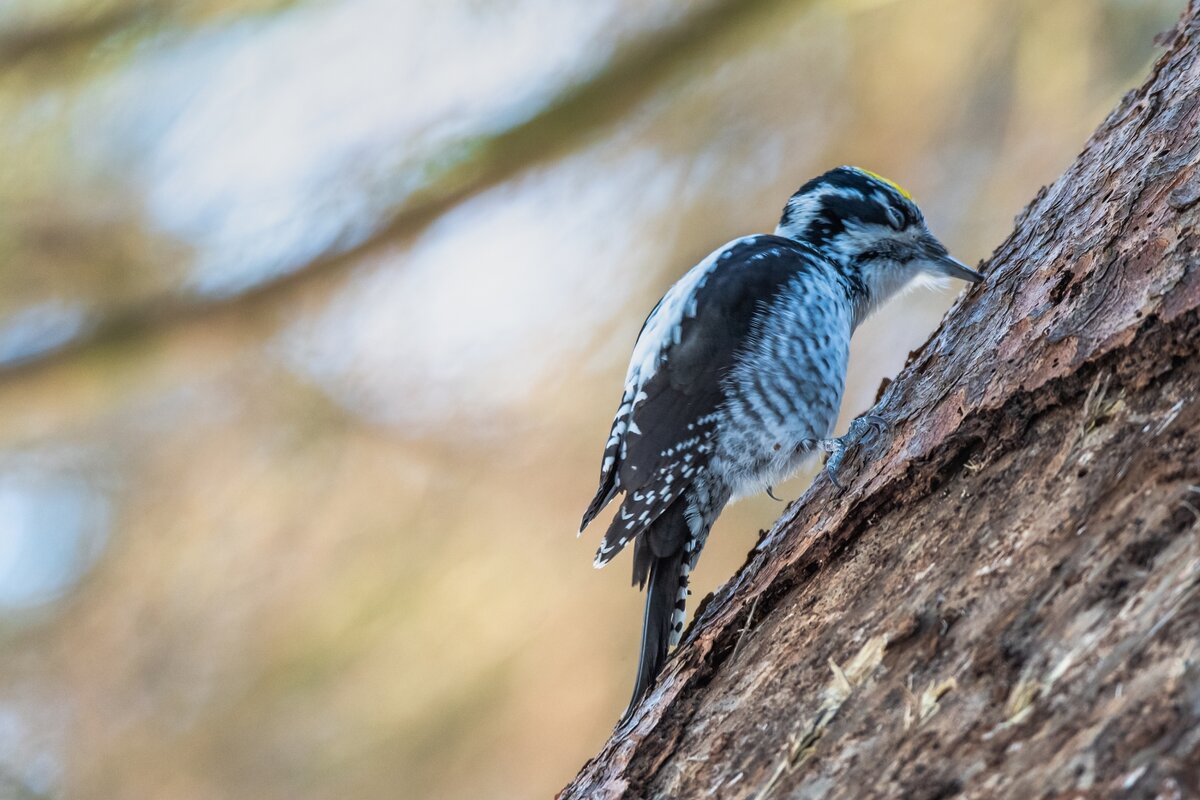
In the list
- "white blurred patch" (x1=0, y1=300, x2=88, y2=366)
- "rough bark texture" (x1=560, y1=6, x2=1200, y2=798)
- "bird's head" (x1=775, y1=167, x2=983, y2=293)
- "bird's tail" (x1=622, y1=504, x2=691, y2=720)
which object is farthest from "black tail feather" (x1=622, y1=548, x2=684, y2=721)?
"white blurred patch" (x1=0, y1=300, x2=88, y2=366)

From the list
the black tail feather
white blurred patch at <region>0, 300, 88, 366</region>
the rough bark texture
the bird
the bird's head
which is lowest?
the rough bark texture

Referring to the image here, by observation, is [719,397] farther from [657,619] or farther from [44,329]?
[44,329]

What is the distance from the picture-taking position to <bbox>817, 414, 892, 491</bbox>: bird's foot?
5.16 feet

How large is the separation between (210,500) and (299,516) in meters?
0.24

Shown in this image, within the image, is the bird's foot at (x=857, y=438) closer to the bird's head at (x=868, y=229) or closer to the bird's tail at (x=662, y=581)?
the bird's tail at (x=662, y=581)

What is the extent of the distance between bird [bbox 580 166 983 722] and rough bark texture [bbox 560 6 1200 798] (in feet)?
1.01

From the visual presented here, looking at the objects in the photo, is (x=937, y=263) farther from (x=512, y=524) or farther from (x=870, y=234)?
(x=512, y=524)

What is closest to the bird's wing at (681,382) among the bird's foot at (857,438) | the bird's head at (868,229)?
the bird's head at (868,229)

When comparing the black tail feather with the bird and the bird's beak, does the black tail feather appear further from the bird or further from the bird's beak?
the bird's beak

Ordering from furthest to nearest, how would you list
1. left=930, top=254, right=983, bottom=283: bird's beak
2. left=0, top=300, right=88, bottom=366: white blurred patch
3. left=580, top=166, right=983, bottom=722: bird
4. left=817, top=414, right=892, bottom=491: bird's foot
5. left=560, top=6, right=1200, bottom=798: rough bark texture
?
left=0, top=300, right=88, bottom=366: white blurred patch, left=930, top=254, right=983, bottom=283: bird's beak, left=580, top=166, right=983, bottom=722: bird, left=817, top=414, right=892, bottom=491: bird's foot, left=560, top=6, right=1200, bottom=798: rough bark texture

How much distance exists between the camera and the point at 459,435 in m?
2.62

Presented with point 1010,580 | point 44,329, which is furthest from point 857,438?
point 44,329

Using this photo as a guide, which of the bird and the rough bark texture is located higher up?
the bird

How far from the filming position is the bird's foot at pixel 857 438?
157cm
